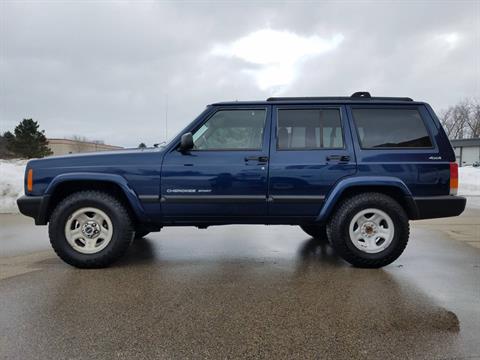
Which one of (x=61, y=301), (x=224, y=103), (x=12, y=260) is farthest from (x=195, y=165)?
(x=12, y=260)

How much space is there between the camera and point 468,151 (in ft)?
211

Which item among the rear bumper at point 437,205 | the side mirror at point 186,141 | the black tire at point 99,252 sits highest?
the side mirror at point 186,141

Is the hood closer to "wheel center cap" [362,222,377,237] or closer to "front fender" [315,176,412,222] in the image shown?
"front fender" [315,176,412,222]

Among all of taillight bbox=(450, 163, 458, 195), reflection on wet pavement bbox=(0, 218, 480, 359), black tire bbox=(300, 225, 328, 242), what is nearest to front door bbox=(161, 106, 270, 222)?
reflection on wet pavement bbox=(0, 218, 480, 359)

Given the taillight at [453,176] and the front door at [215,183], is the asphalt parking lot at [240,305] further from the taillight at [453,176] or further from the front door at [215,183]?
the taillight at [453,176]

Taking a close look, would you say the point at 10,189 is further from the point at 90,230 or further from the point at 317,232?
the point at 317,232

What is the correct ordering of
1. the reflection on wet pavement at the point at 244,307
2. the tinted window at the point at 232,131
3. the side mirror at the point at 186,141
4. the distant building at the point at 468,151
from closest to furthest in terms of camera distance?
the reflection on wet pavement at the point at 244,307 → the side mirror at the point at 186,141 → the tinted window at the point at 232,131 → the distant building at the point at 468,151

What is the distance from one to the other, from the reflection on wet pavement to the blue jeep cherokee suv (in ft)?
1.31

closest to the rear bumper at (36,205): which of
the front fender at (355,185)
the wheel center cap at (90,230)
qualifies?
the wheel center cap at (90,230)

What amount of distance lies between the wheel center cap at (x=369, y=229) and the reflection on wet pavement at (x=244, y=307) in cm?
43

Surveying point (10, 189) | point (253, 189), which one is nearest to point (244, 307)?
point (253, 189)

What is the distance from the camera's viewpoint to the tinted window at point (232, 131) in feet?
14.4

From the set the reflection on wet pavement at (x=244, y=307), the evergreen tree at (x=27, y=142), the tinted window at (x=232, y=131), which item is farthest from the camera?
the evergreen tree at (x=27, y=142)

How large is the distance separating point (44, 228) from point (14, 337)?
4413 mm
